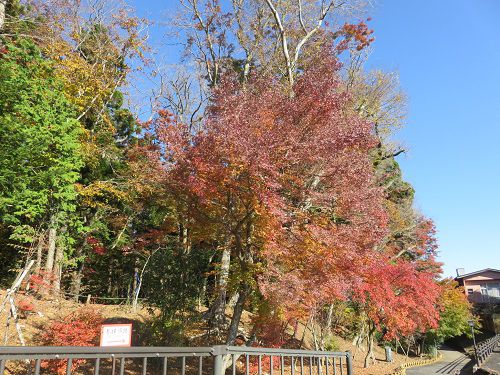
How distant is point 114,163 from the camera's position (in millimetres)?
21062

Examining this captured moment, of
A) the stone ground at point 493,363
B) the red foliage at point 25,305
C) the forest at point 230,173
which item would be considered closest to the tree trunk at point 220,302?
the forest at point 230,173

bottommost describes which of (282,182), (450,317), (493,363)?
(493,363)

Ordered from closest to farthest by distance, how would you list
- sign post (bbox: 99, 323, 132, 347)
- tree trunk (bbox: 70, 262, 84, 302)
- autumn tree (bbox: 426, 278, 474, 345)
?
sign post (bbox: 99, 323, 132, 347)
tree trunk (bbox: 70, 262, 84, 302)
autumn tree (bbox: 426, 278, 474, 345)

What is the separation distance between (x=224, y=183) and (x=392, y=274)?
13405 mm

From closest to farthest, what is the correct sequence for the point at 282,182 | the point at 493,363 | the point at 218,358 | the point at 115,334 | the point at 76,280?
the point at 218,358 < the point at 115,334 < the point at 282,182 < the point at 76,280 < the point at 493,363

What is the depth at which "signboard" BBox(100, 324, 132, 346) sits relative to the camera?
5145 millimetres

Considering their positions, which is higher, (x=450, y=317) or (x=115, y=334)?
(x=115, y=334)

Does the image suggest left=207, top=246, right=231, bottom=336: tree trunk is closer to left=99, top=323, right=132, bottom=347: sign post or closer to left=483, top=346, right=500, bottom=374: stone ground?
left=99, top=323, right=132, bottom=347: sign post

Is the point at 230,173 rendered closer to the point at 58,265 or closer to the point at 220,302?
the point at 220,302

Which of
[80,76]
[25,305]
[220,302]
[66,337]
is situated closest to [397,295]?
[220,302]

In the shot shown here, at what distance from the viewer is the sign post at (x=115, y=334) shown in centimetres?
514

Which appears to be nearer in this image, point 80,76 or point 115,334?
point 115,334

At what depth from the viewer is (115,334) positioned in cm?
531

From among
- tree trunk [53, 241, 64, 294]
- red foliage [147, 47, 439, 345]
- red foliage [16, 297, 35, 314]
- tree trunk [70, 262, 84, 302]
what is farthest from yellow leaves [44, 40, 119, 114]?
tree trunk [70, 262, 84, 302]
